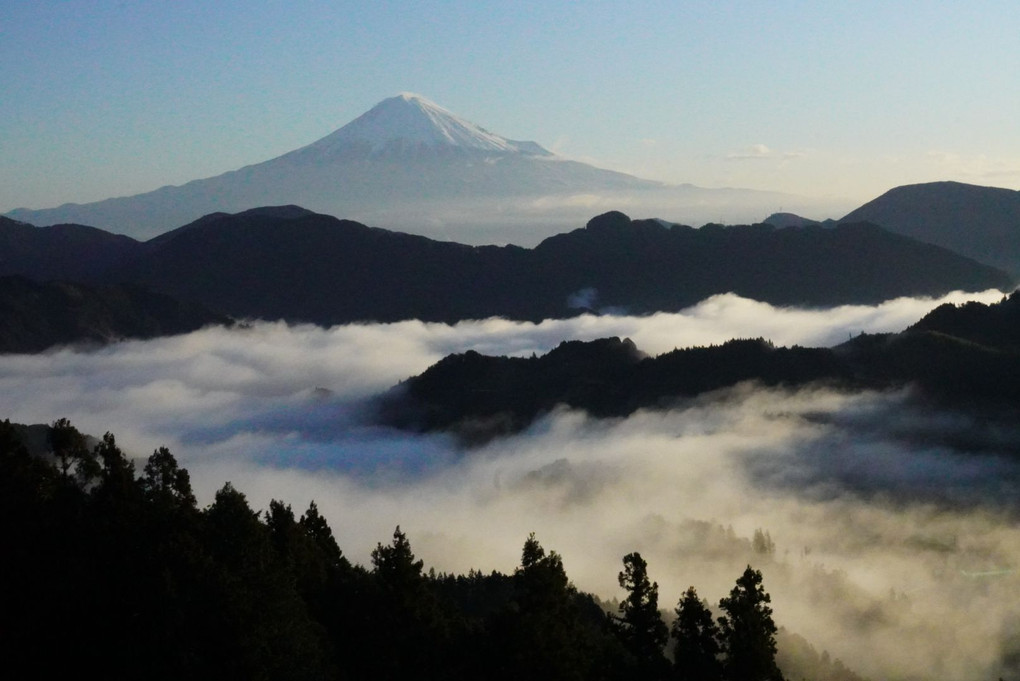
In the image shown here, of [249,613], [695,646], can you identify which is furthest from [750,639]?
[249,613]

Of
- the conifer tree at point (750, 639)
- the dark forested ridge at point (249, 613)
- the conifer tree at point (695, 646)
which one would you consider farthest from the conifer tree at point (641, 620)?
the conifer tree at point (750, 639)

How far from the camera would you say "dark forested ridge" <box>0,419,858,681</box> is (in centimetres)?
3416

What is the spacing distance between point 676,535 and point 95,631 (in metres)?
139

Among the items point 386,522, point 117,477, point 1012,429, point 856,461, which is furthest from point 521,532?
point 117,477

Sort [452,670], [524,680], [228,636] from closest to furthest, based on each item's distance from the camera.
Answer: [228,636], [524,680], [452,670]

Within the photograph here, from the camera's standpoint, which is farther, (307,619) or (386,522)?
(386,522)

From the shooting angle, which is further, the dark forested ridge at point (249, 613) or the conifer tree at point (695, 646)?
the conifer tree at point (695, 646)

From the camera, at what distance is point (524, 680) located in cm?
3619

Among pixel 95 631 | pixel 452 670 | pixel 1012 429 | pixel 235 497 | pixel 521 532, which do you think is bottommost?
pixel 521 532

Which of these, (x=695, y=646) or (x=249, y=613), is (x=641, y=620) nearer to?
(x=695, y=646)

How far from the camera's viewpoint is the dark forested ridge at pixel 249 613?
34.2 m

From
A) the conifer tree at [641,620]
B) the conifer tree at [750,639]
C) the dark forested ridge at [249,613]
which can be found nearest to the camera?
the dark forested ridge at [249,613]

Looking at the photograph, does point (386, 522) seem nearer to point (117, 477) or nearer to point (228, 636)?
point (117, 477)

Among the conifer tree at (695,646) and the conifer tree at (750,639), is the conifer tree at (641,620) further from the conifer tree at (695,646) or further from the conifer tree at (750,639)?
the conifer tree at (750,639)
